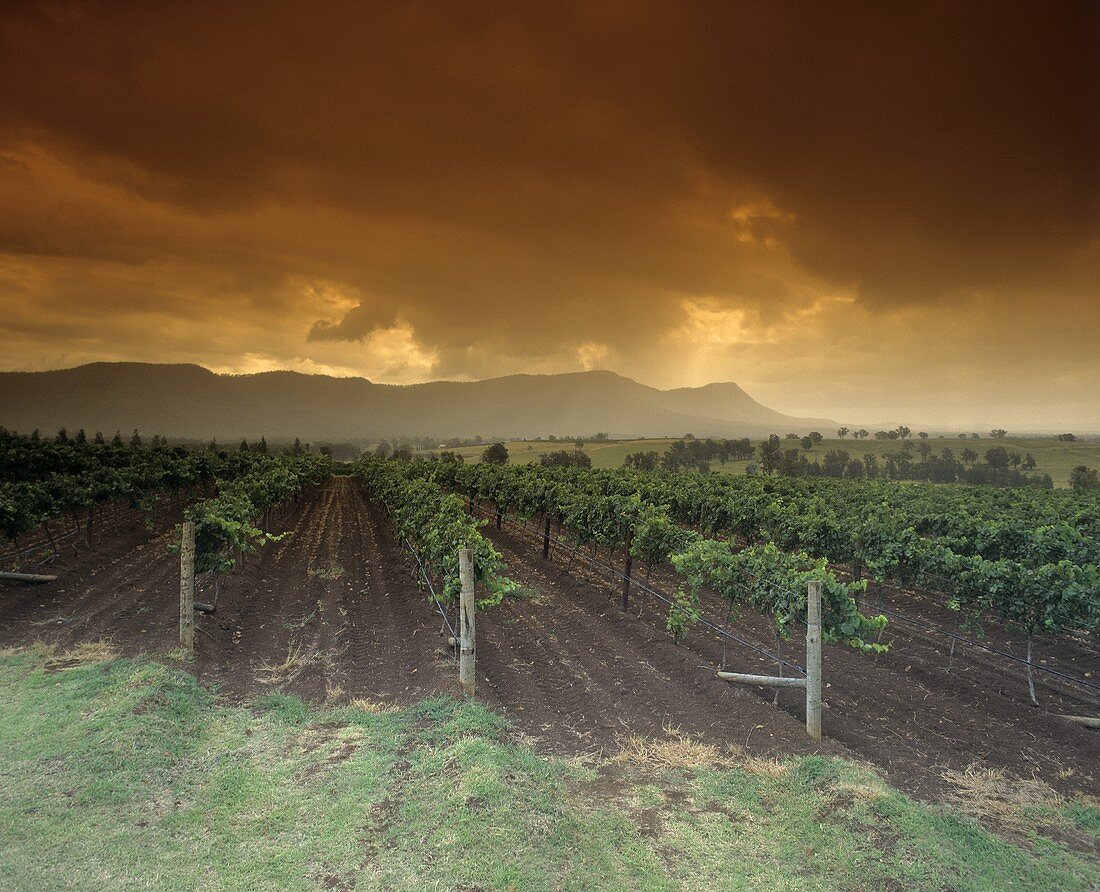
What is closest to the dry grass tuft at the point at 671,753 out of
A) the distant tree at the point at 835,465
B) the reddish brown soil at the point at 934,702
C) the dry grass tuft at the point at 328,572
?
the reddish brown soil at the point at 934,702

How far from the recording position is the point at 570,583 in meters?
17.7

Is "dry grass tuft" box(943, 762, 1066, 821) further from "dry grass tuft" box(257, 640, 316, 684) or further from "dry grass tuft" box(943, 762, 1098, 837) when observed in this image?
"dry grass tuft" box(257, 640, 316, 684)

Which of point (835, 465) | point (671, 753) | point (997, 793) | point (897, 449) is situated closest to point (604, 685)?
point (671, 753)

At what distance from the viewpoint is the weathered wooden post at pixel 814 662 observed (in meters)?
8.37

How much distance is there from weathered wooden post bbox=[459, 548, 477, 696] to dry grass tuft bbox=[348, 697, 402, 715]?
1200 millimetres

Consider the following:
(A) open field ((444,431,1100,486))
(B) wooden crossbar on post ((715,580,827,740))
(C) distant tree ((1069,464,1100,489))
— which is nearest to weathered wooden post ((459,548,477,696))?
(B) wooden crossbar on post ((715,580,827,740))

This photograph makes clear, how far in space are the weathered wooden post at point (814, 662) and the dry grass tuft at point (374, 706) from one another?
657 cm

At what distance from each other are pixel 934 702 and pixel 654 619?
19.7 feet

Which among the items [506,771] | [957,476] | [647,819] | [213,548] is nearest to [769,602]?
[647,819]

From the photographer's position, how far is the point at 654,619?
14172 mm

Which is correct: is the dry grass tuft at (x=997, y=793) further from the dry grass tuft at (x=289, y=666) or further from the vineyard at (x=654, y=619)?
the dry grass tuft at (x=289, y=666)

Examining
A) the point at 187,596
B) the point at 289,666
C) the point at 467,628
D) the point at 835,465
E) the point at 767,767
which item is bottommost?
the point at 289,666

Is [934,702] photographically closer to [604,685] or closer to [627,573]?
[604,685]

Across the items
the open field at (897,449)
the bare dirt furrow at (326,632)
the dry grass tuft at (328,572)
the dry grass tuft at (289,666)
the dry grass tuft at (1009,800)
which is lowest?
the dry grass tuft at (289,666)
